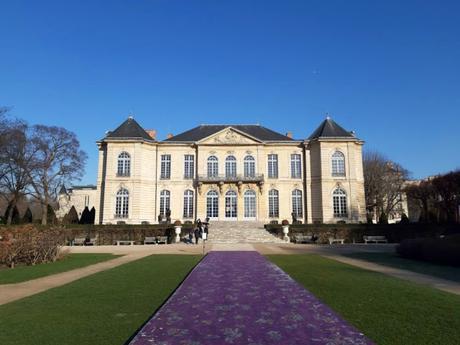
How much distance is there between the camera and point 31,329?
191 inches

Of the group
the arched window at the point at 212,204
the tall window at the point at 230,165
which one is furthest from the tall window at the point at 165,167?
the tall window at the point at 230,165

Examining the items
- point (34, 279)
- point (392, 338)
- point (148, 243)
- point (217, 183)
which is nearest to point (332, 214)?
point (217, 183)

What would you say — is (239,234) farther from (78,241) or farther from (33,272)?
(33,272)

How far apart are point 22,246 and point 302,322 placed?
11.9 meters

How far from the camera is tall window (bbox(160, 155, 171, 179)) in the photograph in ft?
117

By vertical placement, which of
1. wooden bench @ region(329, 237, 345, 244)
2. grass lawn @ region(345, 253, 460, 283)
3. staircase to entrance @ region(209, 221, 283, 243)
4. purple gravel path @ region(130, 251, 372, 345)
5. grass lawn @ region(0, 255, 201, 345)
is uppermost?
staircase to entrance @ region(209, 221, 283, 243)

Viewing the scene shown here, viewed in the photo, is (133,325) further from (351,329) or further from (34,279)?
(34,279)

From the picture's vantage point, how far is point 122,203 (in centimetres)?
3384

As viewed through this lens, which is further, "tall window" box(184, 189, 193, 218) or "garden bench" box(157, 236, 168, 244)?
"tall window" box(184, 189, 193, 218)

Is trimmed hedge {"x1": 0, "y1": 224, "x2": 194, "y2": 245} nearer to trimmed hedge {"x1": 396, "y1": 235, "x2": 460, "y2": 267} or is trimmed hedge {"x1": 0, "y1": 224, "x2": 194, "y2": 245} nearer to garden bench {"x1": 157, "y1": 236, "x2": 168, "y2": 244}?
garden bench {"x1": 157, "y1": 236, "x2": 168, "y2": 244}

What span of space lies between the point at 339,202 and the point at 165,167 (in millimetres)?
17224

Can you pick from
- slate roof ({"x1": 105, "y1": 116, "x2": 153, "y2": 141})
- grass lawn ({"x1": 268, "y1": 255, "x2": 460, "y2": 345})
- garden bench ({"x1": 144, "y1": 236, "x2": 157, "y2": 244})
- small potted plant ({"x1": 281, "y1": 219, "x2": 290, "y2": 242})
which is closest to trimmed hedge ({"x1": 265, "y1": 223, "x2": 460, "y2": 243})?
small potted plant ({"x1": 281, "y1": 219, "x2": 290, "y2": 242})

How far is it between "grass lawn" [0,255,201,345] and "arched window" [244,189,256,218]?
82.7 ft

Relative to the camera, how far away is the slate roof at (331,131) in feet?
114
